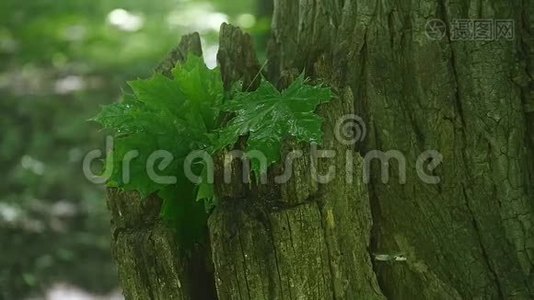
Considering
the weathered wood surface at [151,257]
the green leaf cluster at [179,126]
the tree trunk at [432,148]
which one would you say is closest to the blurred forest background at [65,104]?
the tree trunk at [432,148]

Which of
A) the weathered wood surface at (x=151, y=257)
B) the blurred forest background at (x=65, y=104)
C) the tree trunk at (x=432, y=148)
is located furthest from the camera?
the blurred forest background at (x=65, y=104)

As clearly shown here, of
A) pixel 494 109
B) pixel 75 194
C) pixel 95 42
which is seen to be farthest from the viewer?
pixel 75 194

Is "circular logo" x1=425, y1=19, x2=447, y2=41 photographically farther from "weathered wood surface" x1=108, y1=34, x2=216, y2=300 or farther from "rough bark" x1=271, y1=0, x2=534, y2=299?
"weathered wood surface" x1=108, y1=34, x2=216, y2=300

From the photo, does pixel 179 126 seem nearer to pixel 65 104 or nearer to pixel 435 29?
pixel 435 29

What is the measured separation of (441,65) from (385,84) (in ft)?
0.60

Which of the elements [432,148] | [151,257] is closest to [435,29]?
[432,148]

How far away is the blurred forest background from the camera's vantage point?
451 cm

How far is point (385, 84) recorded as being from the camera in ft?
6.65

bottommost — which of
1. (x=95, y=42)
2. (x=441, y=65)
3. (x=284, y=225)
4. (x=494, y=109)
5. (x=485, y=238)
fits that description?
(x=485, y=238)

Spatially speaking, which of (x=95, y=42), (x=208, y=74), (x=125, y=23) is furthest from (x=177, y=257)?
(x=95, y=42)

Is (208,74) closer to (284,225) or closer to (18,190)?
(284,225)

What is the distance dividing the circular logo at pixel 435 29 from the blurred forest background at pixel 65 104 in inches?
75.5

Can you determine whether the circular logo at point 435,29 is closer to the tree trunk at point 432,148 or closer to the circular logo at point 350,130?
the tree trunk at point 432,148

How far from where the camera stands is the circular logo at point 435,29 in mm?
1986
